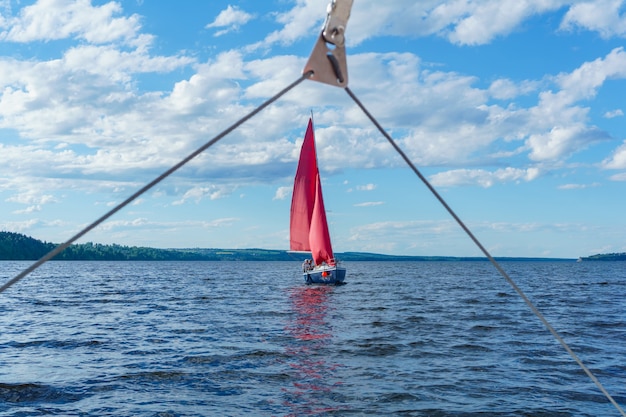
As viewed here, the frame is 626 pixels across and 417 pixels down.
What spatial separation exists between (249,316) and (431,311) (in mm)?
11065

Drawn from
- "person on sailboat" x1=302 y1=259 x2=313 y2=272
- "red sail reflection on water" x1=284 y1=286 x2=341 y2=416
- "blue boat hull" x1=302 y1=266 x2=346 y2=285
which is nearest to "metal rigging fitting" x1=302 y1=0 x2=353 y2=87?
"red sail reflection on water" x1=284 y1=286 x2=341 y2=416

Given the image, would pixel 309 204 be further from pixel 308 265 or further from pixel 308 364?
pixel 308 364

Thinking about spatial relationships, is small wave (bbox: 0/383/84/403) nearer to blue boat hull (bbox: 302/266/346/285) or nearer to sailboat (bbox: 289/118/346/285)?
sailboat (bbox: 289/118/346/285)

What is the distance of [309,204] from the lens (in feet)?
179

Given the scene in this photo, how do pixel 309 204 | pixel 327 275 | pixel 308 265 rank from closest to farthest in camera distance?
pixel 309 204 → pixel 327 275 → pixel 308 265

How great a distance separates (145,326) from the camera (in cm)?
2902

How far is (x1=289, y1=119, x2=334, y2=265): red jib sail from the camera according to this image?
176ft

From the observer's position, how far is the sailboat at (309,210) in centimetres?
5359

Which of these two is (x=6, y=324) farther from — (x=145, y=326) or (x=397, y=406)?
(x=397, y=406)

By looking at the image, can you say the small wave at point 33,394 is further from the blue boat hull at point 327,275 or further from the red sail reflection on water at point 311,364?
the blue boat hull at point 327,275

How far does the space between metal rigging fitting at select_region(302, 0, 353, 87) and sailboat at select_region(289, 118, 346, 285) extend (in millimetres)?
48592

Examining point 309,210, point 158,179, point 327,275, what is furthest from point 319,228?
point 158,179

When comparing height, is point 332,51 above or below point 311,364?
above

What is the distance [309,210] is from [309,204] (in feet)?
1.91
